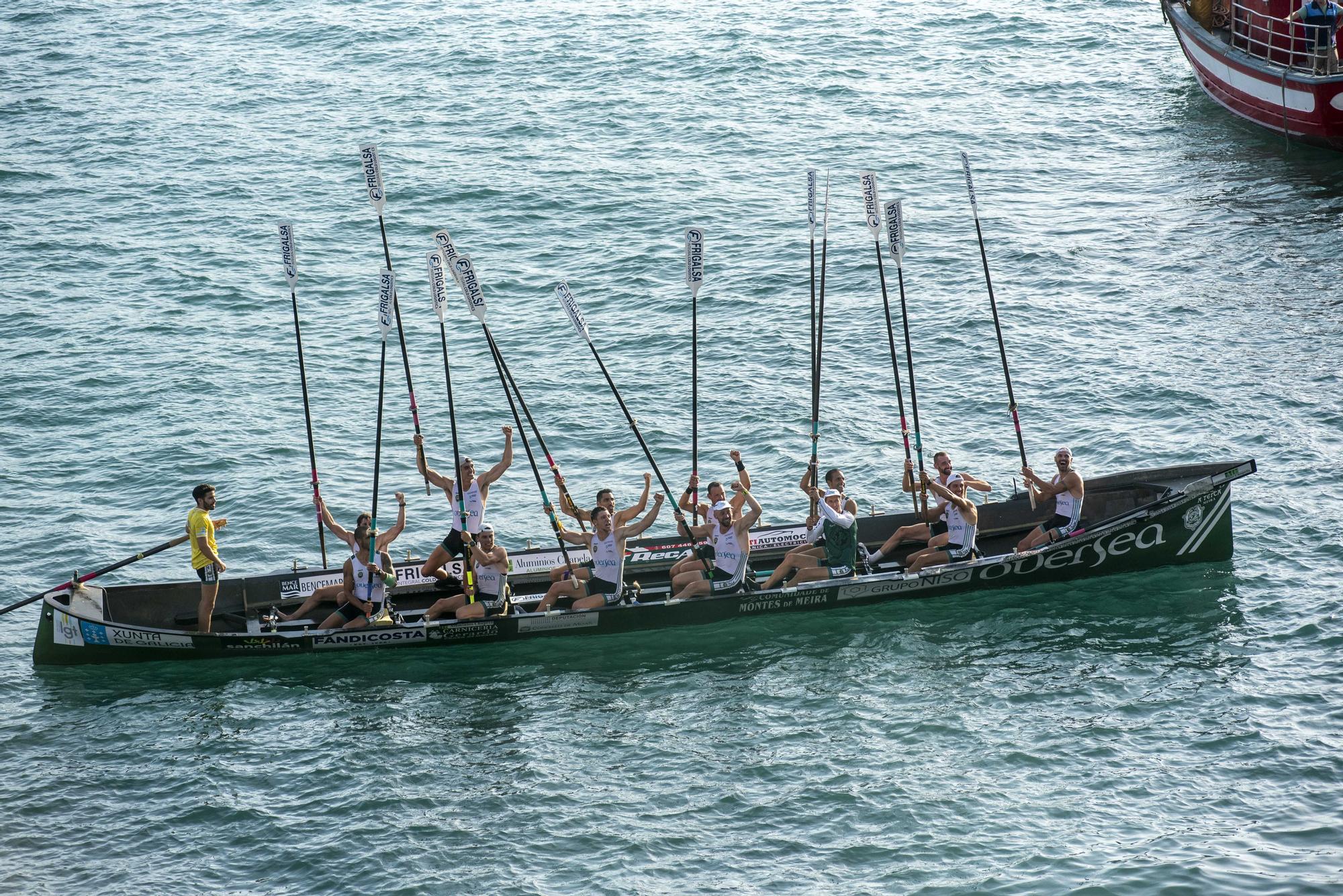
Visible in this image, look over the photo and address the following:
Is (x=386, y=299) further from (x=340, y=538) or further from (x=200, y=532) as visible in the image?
(x=200, y=532)

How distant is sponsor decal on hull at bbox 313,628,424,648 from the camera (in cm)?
1852

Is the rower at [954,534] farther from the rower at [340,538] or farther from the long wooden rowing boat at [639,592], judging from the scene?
the rower at [340,538]

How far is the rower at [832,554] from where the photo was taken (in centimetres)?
1919

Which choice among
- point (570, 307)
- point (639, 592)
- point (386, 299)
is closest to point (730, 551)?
point (639, 592)

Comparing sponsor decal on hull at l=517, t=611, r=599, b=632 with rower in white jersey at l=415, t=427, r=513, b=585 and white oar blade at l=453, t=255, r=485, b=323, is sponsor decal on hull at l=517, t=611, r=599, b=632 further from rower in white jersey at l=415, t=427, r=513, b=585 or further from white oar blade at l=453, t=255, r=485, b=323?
white oar blade at l=453, t=255, r=485, b=323

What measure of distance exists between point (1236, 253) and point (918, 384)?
8581 millimetres

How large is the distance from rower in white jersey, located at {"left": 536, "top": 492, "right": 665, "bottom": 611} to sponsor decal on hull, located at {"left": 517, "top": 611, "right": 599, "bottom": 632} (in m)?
0.12

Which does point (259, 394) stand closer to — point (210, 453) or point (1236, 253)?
point (210, 453)

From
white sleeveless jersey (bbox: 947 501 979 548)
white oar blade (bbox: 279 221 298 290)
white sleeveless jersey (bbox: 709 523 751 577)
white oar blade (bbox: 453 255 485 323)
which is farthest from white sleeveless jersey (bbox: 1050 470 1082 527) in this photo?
white oar blade (bbox: 279 221 298 290)

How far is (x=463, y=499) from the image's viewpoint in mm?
20031

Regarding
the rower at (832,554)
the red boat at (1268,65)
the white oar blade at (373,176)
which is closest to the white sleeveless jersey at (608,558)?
the rower at (832,554)

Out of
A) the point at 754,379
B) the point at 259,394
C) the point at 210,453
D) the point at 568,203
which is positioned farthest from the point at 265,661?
the point at 568,203

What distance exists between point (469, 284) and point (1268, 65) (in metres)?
22.8

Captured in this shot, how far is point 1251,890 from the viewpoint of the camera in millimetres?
14023
